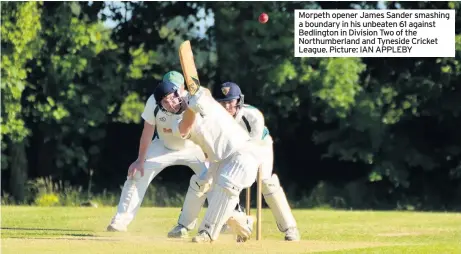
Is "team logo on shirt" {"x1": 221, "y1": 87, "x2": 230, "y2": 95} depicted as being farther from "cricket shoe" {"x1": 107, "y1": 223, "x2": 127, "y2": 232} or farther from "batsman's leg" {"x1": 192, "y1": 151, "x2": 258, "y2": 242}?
"cricket shoe" {"x1": 107, "y1": 223, "x2": 127, "y2": 232}

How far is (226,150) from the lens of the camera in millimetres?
11078

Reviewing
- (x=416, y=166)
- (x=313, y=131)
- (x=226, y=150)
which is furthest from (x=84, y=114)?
(x=226, y=150)

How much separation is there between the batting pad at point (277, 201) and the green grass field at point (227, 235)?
0.24 meters

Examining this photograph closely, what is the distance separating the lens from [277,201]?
38.8 feet

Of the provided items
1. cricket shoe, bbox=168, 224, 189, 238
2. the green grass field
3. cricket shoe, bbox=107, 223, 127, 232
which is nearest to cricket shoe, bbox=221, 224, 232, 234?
the green grass field

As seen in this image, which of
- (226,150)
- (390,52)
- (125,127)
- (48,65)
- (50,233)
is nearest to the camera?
(226,150)

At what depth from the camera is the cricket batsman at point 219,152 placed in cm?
1086

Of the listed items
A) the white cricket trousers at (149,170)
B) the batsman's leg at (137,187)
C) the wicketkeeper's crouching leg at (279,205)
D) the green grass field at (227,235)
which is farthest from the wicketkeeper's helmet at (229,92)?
the batsman's leg at (137,187)

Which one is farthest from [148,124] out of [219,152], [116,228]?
[219,152]

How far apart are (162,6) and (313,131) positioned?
3866 mm

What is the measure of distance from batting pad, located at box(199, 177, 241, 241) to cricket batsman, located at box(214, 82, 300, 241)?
830 millimetres

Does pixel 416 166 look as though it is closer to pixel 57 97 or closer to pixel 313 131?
pixel 313 131

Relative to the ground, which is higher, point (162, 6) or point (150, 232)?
point (162, 6)
